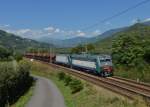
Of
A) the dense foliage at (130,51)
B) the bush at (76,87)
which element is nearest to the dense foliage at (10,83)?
the bush at (76,87)

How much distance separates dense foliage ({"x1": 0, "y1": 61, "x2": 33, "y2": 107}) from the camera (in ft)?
173

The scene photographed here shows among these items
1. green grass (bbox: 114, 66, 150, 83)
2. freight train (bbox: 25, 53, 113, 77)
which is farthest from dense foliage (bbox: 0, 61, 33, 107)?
green grass (bbox: 114, 66, 150, 83)

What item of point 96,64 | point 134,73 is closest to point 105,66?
point 96,64

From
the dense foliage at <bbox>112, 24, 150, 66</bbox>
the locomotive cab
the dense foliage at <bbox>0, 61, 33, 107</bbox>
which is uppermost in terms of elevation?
the dense foliage at <bbox>112, 24, 150, 66</bbox>

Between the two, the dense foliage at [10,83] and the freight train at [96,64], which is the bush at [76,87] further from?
the dense foliage at [10,83]

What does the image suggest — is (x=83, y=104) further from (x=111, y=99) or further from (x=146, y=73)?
(x=146, y=73)

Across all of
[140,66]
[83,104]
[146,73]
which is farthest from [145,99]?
[140,66]

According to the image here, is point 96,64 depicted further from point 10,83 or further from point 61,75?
point 61,75

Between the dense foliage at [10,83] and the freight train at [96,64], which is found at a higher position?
the freight train at [96,64]

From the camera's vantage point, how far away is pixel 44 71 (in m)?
101

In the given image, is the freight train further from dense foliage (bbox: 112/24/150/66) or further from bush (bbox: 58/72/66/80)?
dense foliage (bbox: 112/24/150/66)

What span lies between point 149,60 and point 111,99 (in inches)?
1106

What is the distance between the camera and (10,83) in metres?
56.2

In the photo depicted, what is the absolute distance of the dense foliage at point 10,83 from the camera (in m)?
52.6
